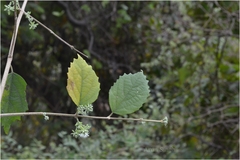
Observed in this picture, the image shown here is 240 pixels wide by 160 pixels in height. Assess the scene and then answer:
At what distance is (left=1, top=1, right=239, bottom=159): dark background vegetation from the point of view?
1809 mm

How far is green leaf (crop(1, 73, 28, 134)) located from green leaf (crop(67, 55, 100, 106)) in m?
0.11

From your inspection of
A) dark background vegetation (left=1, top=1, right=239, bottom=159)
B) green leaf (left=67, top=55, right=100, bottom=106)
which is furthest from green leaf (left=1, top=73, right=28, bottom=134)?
dark background vegetation (left=1, top=1, right=239, bottom=159)

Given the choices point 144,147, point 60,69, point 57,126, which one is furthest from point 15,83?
point 60,69

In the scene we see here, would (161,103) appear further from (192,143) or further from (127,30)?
(127,30)

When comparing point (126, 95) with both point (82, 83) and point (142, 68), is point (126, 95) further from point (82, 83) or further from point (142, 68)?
point (142, 68)

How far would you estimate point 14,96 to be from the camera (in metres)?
0.47

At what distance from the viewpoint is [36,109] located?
7.15 ft

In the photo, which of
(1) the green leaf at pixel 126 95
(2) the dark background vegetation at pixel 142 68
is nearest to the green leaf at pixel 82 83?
(1) the green leaf at pixel 126 95

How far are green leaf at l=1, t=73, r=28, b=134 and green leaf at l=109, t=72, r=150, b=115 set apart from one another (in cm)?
13

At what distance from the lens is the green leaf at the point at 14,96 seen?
0.47m

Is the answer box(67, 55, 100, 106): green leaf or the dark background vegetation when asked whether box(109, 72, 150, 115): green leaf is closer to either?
box(67, 55, 100, 106): green leaf

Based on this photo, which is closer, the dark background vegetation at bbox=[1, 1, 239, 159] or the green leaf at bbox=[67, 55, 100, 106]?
the green leaf at bbox=[67, 55, 100, 106]

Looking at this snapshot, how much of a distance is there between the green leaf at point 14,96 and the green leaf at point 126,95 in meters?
0.13

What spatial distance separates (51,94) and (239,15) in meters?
1.13
